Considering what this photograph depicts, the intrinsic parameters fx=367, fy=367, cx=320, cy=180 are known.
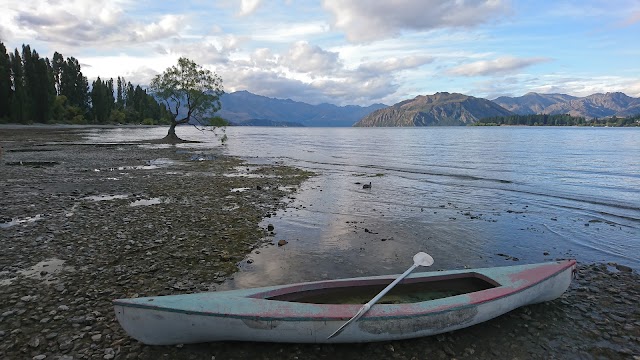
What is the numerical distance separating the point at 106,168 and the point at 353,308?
94.2ft

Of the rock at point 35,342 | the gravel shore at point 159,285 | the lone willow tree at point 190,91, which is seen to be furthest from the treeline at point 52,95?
the rock at point 35,342

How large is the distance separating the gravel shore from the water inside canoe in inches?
40.5

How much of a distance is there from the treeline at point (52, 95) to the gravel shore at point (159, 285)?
51.5m

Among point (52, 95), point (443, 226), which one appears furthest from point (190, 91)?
point (52, 95)

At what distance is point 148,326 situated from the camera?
606cm

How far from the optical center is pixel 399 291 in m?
8.48

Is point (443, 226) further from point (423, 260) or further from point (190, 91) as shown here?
point (190, 91)

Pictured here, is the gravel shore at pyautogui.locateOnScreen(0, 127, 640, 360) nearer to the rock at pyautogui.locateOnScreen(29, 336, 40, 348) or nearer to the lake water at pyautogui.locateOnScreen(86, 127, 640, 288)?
the rock at pyautogui.locateOnScreen(29, 336, 40, 348)

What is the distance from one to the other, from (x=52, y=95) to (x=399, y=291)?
420ft

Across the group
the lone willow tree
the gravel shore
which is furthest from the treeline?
the gravel shore

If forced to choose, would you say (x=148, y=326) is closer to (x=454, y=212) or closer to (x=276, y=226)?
(x=276, y=226)

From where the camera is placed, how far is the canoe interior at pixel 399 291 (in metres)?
7.71

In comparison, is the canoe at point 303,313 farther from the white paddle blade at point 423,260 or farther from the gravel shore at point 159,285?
the white paddle blade at point 423,260

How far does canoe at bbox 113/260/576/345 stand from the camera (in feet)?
19.9
